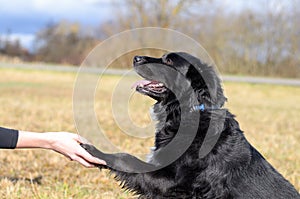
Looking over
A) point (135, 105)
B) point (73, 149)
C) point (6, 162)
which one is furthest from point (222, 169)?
point (135, 105)

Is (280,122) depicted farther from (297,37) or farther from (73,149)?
(297,37)

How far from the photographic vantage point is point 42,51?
175 feet

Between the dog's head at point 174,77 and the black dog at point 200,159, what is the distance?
1 centimetres

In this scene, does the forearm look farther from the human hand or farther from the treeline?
the treeline

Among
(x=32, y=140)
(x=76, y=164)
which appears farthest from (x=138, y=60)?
(x=76, y=164)

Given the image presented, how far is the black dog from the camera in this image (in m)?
3.54

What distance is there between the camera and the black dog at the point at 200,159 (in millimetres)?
3535

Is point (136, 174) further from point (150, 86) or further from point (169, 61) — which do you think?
point (169, 61)

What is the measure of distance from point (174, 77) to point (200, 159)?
38.4 inches

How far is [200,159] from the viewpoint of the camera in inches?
143

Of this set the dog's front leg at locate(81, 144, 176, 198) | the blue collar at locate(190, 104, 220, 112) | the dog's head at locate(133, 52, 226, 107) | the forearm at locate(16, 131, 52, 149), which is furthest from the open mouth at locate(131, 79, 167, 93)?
the forearm at locate(16, 131, 52, 149)

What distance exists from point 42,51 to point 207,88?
169 ft

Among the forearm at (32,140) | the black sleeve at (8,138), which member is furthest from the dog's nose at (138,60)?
the black sleeve at (8,138)

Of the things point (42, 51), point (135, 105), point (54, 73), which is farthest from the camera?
point (42, 51)
